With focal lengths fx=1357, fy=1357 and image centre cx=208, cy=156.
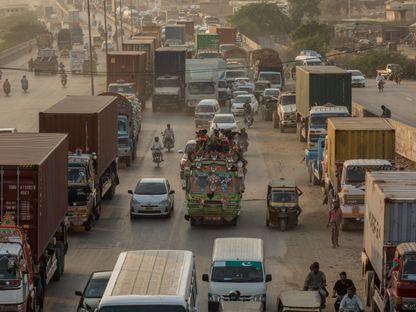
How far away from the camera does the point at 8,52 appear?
5310 inches

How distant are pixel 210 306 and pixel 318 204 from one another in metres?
A: 15.9

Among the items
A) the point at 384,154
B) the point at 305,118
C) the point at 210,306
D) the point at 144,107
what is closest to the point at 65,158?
the point at 210,306

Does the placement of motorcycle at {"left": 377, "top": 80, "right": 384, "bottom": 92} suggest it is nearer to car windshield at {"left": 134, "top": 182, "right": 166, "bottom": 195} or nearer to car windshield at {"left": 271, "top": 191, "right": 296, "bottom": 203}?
car windshield at {"left": 134, "top": 182, "right": 166, "bottom": 195}

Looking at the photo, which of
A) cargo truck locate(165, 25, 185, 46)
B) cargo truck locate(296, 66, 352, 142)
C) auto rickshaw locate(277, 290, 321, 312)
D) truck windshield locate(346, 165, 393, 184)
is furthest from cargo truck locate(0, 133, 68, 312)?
cargo truck locate(165, 25, 185, 46)

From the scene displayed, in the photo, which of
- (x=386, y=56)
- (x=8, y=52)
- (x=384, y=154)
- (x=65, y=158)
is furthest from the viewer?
(x=8, y=52)

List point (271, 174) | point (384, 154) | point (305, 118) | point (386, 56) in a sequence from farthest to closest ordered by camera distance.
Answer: point (386, 56)
point (305, 118)
point (271, 174)
point (384, 154)

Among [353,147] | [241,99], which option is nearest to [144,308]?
[353,147]

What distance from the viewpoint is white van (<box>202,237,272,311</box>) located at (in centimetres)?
2753

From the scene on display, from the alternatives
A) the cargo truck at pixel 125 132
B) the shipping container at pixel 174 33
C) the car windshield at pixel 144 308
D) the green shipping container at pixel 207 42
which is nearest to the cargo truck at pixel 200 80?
the cargo truck at pixel 125 132

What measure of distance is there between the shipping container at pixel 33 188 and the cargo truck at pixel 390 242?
22.7 feet

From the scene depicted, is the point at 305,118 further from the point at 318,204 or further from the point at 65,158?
the point at 65,158

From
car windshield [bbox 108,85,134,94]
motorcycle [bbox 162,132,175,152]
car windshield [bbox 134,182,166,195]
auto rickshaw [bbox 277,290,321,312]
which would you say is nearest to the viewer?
auto rickshaw [bbox 277,290,321,312]

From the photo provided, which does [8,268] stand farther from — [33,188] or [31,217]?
[33,188]

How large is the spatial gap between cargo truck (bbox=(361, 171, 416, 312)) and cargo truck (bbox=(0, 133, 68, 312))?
683cm
